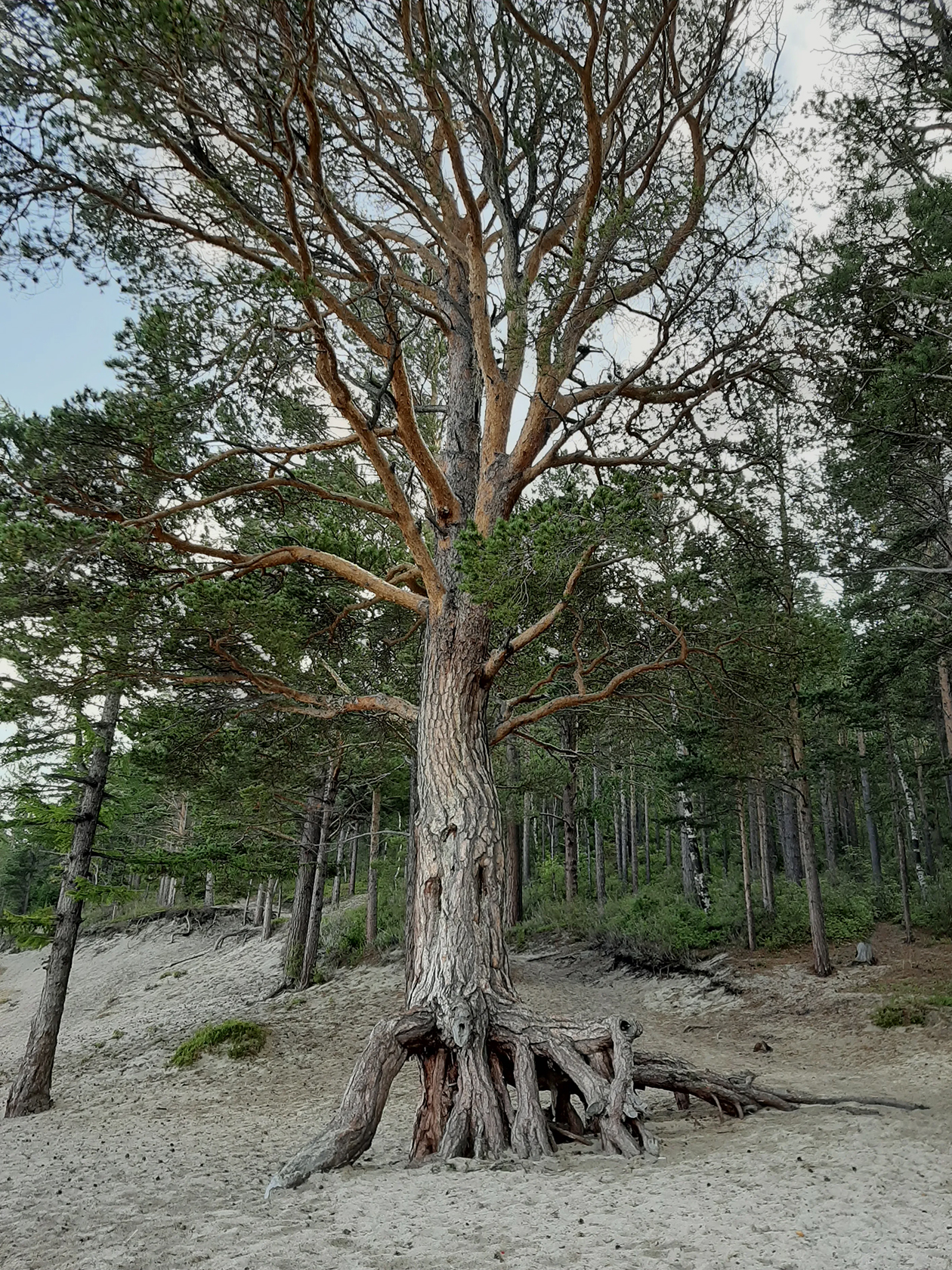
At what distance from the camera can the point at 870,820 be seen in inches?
944

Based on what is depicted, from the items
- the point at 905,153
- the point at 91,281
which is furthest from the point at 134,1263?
the point at 905,153

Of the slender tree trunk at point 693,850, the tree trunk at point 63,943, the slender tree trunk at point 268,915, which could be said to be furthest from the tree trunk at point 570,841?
the tree trunk at point 63,943

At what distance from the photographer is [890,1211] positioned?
2.93 metres

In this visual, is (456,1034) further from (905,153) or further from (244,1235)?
(905,153)

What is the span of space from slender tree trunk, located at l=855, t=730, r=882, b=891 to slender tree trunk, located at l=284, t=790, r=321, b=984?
14911 mm

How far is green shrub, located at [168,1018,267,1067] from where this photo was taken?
10625 millimetres

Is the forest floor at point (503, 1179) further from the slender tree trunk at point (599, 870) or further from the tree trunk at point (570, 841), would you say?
the slender tree trunk at point (599, 870)

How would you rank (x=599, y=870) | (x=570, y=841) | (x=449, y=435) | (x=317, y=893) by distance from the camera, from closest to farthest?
(x=449, y=435)
(x=317, y=893)
(x=570, y=841)
(x=599, y=870)

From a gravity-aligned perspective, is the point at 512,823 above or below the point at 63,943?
above

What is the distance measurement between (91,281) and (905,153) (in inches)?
326

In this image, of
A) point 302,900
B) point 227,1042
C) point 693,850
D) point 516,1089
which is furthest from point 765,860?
point 516,1089

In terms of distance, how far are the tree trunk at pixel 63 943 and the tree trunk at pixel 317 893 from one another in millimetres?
4405

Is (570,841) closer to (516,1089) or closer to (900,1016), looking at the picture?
(900,1016)

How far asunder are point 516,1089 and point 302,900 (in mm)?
11600
